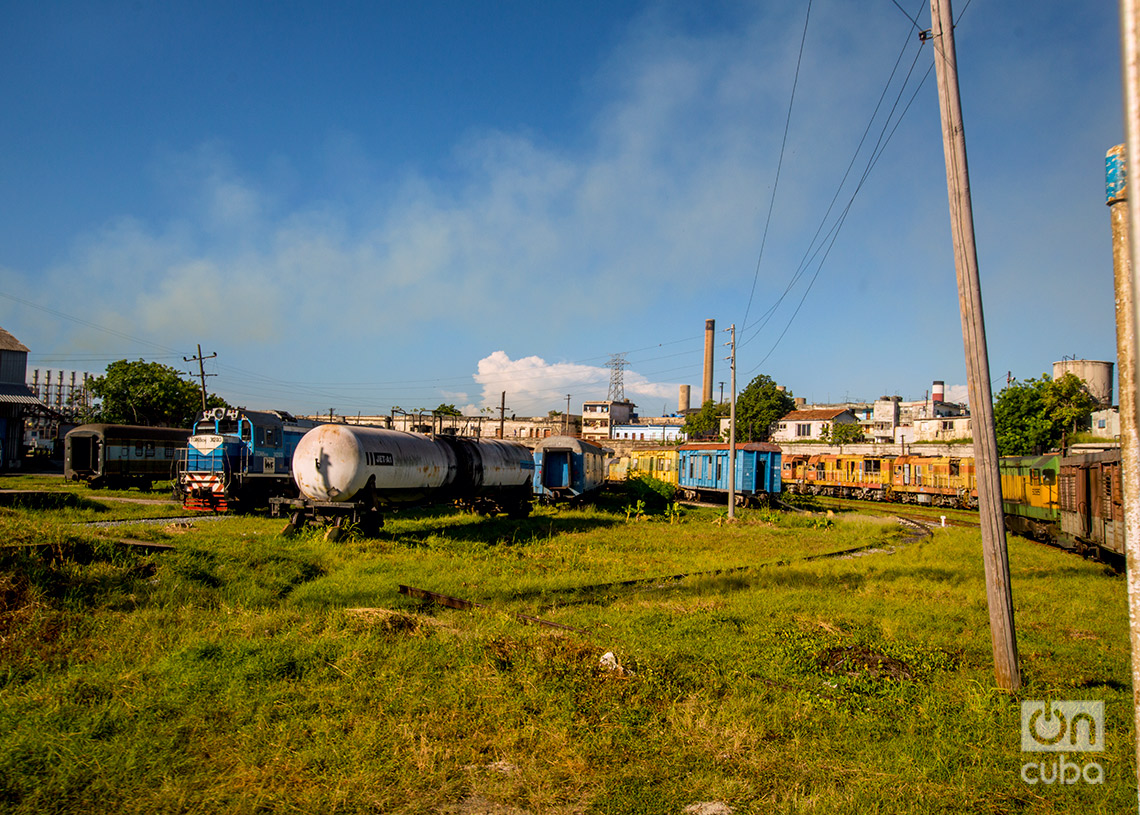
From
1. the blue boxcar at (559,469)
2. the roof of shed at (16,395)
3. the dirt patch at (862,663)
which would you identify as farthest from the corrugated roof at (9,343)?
the dirt patch at (862,663)

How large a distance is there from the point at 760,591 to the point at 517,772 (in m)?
7.80

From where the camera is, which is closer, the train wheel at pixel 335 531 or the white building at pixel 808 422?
the train wheel at pixel 335 531

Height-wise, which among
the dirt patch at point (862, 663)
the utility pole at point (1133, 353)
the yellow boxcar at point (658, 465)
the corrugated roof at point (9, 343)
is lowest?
the dirt patch at point (862, 663)

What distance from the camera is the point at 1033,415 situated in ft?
153

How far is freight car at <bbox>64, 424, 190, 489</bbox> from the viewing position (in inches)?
1121

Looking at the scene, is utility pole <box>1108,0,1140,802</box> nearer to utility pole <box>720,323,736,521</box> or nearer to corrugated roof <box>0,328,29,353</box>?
utility pole <box>720,323,736,521</box>

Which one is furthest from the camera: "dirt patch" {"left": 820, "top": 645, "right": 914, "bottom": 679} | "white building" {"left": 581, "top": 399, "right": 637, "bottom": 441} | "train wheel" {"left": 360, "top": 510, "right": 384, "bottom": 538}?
"white building" {"left": 581, "top": 399, "right": 637, "bottom": 441}

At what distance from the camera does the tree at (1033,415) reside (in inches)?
1813

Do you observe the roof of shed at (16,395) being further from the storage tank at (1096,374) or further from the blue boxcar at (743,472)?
the storage tank at (1096,374)

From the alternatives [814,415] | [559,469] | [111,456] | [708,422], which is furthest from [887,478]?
[111,456]

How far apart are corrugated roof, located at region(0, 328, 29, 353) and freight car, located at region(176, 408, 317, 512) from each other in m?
32.1

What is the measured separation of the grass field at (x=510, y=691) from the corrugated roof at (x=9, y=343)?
42.8 m

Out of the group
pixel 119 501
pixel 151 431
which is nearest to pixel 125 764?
pixel 119 501

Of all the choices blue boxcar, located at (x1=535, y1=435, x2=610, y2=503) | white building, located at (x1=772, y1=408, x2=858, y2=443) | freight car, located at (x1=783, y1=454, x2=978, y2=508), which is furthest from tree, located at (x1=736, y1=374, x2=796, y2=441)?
blue boxcar, located at (x1=535, y1=435, x2=610, y2=503)
